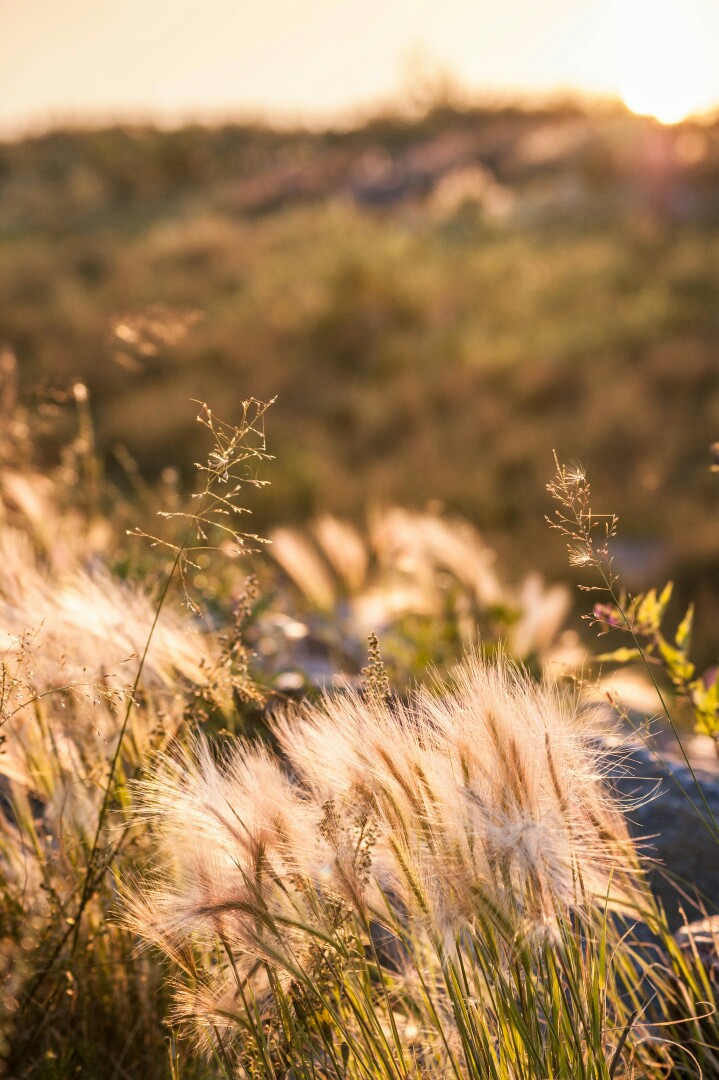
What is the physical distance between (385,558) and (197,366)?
7.43 m

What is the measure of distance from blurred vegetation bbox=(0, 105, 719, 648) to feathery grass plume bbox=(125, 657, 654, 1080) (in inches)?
57.9

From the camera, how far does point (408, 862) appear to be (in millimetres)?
1060

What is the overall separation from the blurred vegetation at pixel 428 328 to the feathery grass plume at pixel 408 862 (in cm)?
147

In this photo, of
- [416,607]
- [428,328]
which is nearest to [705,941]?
[416,607]

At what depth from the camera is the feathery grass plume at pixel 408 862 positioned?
1051mm

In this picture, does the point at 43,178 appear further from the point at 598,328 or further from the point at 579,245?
the point at 598,328

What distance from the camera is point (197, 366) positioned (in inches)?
423

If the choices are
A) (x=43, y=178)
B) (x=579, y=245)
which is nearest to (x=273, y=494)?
(x=579, y=245)

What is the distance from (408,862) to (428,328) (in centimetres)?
1162

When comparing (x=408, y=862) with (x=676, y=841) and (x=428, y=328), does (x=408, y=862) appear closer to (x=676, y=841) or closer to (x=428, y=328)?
(x=676, y=841)

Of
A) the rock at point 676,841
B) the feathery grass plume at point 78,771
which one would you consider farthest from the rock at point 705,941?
the feathery grass plume at point 78,771

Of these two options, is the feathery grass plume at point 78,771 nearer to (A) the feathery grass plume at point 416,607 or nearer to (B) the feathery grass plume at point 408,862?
(B) the feathery grass plume at point 408,862

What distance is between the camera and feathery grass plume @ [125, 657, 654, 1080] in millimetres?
1051

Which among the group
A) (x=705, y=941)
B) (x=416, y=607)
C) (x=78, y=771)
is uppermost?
(x=416, y=607)
